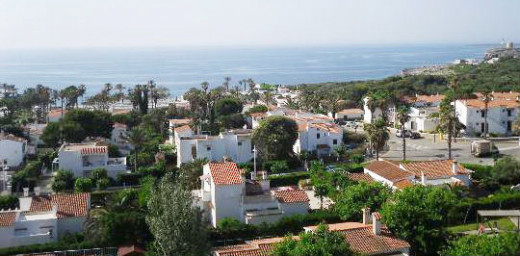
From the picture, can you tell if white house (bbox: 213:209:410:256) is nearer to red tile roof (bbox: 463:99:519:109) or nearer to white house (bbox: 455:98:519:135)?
white house (bbox: 455:98:519:135)

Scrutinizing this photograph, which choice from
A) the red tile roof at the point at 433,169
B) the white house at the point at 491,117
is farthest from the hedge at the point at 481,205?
the white house at the point at 491,117

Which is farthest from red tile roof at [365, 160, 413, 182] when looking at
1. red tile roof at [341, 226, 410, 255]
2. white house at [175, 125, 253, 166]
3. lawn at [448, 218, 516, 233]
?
red tile roof at [341, 226, 410, 255]

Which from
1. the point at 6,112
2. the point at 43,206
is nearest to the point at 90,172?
the point at 43,206

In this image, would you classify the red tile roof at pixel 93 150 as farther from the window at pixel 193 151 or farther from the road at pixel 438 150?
the road at pixel 438 150

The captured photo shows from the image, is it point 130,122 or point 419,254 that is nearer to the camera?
point 419,254

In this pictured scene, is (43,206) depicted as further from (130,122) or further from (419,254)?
(130,122)

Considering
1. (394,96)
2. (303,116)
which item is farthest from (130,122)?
(394,96)

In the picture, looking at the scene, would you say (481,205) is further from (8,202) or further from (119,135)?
(119,135)

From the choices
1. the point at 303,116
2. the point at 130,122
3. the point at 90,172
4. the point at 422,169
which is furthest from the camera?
the point at 130,122

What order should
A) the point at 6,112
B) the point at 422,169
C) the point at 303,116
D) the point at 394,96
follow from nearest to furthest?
the point at 422,169 → the point at 303,116 → the point at 394,96 → the point at 6,112
